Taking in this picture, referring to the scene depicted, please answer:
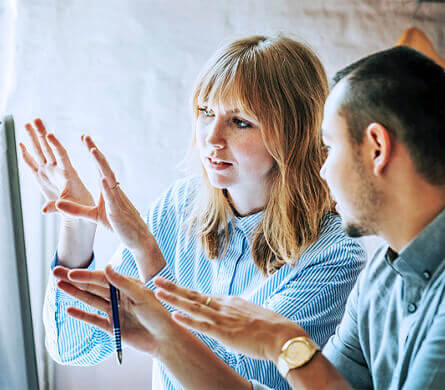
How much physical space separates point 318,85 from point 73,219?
2.43 ft

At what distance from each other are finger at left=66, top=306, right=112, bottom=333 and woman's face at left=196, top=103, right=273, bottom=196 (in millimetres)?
457

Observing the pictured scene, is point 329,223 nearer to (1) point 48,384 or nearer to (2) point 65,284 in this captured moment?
(2) point 65,284

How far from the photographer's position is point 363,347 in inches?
45.0

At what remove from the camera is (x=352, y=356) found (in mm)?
1176

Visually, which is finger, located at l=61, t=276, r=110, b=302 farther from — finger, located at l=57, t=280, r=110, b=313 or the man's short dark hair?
the man's short dark hair

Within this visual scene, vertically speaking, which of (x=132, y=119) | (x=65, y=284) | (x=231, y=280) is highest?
(x=132, y=119)

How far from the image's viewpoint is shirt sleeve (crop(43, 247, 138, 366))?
139 cm

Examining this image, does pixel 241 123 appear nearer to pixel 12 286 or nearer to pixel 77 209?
pixel 77 209

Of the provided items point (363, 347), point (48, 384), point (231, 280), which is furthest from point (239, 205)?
point (48, 384)

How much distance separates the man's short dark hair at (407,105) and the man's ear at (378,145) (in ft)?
0.05

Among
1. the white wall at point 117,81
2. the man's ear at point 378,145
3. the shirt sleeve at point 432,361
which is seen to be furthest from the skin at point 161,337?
the white wall at point 117,81

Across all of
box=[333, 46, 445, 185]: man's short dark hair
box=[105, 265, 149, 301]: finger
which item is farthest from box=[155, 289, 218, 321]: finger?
box=[333, 46, 445, 185]: man's short dark hair

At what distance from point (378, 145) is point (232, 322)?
1.38 ft

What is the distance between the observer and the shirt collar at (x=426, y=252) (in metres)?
0.95
